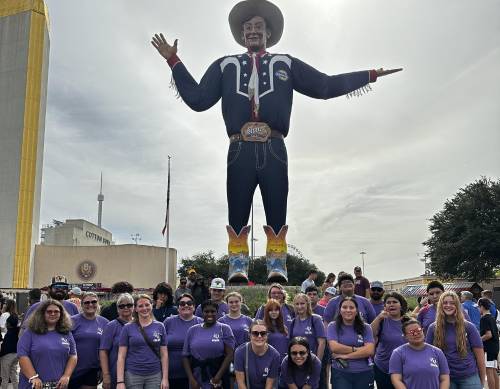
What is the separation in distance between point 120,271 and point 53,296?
33.1 meters

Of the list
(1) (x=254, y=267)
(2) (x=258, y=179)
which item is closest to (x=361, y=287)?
(2) (x=258, y=179)

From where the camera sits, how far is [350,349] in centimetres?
Result: 543

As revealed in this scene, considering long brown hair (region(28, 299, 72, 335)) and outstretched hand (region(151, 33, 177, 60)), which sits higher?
outstretched hand (region(151, 33, 177, 60))

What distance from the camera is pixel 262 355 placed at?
542 cm

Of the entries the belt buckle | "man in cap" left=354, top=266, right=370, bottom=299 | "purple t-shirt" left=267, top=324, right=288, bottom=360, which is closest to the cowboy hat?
the belt buckle

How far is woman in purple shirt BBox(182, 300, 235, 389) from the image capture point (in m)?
5.83

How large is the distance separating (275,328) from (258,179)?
6.28 metres

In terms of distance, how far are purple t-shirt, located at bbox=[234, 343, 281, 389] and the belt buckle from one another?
6.84 meters

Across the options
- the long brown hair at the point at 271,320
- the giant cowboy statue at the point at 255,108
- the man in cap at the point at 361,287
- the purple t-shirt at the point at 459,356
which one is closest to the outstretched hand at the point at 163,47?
the giant cowboy statue at the point at 255,108

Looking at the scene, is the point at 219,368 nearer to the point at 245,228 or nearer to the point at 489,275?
the point at 245,228

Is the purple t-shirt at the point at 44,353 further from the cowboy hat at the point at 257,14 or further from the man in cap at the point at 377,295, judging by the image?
the cowboy hat at the point at 257,14

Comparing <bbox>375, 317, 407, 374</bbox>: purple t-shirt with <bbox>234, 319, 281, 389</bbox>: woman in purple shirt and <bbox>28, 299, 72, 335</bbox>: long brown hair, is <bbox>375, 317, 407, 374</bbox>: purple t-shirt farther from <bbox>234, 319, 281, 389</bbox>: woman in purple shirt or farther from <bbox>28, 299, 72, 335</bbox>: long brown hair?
<bbox>28, 299, 72, 335</bbox>: long brown hair

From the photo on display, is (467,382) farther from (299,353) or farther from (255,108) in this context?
(255,108)

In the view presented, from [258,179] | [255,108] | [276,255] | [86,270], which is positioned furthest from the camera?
[86,270]
